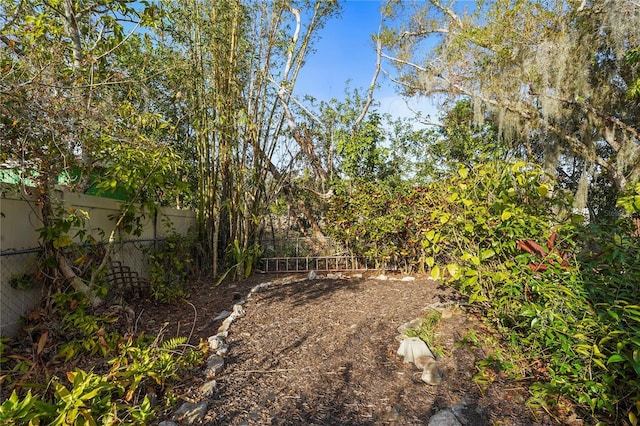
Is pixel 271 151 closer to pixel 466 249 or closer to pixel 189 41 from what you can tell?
pixel 189 41

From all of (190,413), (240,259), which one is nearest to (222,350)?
(190,413)

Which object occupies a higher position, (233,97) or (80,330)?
(233,97)

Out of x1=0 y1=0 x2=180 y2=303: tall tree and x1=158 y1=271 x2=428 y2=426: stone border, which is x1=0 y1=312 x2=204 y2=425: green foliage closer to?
x1=158 y1=271 x2=428 y2=426: stone border

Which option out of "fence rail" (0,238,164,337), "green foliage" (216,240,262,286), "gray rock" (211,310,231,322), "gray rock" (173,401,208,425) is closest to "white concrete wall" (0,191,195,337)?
"fence rail" (0,238,164,337)

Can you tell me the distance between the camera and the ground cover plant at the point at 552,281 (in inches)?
49.7

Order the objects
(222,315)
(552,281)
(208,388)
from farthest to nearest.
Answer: (222,315)
(208,388)
(552,281)

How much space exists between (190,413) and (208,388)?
A: 8.0 inches

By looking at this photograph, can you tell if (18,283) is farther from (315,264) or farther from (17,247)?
(315,264)

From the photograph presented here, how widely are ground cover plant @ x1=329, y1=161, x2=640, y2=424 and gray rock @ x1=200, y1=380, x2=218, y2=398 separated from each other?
1.42 meters

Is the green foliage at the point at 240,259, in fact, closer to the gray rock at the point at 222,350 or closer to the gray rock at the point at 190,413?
the gray rock at the point at 222,350

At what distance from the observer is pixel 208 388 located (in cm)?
167

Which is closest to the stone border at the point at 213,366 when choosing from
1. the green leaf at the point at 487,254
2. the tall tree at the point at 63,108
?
the tall tree at the point at 63,108

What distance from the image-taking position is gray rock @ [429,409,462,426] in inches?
54.6

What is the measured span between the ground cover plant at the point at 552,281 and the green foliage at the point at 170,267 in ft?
8.32
